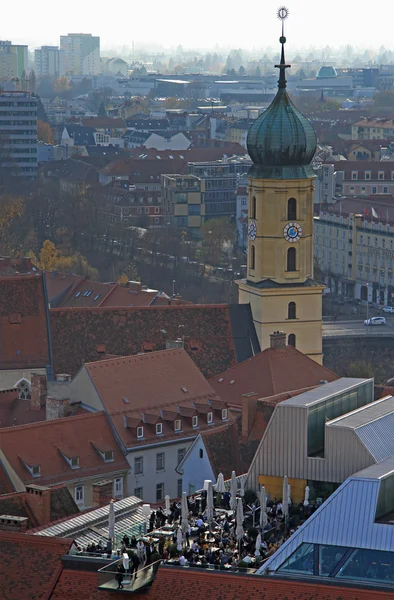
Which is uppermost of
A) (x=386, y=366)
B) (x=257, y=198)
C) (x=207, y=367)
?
(x=257, y=198)

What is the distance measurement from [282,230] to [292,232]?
46 cm

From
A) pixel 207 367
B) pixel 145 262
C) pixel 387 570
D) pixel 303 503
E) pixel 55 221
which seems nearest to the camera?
pixel 387 570

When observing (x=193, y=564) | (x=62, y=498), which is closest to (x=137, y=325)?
(x=62, y=498)

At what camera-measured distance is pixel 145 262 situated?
155375 millimetres

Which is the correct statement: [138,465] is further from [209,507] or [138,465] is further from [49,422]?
[209,507]

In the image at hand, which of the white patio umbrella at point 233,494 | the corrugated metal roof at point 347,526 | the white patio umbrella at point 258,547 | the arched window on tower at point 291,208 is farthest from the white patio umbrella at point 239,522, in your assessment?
the arched window on tower at point 291,208

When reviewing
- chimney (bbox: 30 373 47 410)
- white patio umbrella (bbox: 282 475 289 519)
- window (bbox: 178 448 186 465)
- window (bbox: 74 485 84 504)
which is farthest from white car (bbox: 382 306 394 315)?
white patio umbrella (bbox: 282 475 289 519)

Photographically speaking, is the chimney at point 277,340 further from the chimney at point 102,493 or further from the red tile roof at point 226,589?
the red tile roof at point 226,589

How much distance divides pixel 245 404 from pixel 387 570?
27653 mm

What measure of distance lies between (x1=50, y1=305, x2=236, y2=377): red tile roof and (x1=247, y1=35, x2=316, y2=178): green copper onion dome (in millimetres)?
6427

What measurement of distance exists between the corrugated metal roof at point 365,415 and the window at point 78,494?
452 inches

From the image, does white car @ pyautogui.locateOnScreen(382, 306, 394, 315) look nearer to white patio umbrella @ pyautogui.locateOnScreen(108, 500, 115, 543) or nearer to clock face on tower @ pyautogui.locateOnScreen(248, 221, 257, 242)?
clock face on tower @ pyautogui.locateOnScreen(248, 221, 257, 242)

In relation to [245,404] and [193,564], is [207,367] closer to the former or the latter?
[245,404]

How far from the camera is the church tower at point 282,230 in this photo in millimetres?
91312
